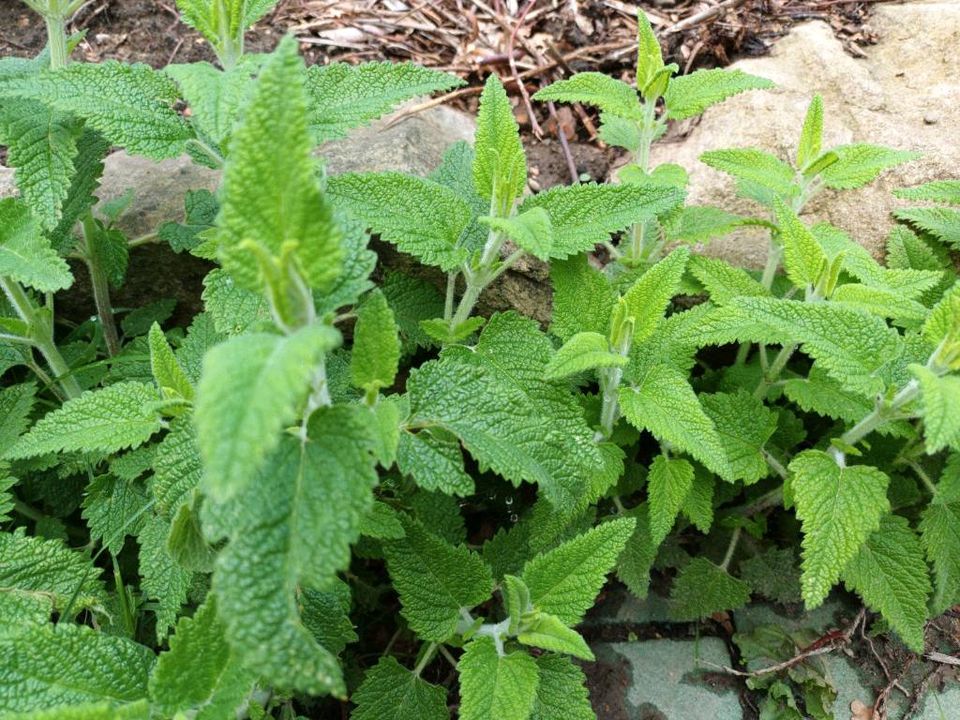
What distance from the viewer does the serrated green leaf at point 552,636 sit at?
5.22ft

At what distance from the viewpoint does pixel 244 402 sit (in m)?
1.01

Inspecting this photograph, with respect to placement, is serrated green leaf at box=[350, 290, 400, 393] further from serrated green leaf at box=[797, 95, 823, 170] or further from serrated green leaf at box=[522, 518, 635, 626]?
serrated green leaf at box=[797, 95, 823, 170]

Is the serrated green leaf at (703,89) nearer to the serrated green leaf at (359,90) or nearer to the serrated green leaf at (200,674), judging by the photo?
the serrated green leaf at (359,90)

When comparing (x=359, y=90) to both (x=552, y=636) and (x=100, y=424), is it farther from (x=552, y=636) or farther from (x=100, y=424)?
(x=552, y=636)

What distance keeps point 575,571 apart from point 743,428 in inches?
26.3

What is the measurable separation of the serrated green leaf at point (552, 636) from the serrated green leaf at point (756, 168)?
53.5 inches

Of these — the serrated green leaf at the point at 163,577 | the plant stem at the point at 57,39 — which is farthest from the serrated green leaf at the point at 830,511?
the plant stem at the point at 57,39

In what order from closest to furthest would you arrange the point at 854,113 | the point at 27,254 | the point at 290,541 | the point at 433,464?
the point at 290,541
the point at 433,464
the point at 27,254
the point at 854,113

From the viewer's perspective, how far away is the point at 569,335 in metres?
1.99

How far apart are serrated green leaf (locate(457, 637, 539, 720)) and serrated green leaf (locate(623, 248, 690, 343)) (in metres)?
0.83

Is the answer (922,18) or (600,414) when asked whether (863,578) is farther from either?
(922,18)

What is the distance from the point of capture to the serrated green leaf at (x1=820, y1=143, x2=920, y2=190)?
86.5 inches

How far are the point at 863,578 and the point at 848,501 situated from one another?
0.38 meters

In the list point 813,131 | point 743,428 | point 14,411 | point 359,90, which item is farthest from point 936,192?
point 14,411
